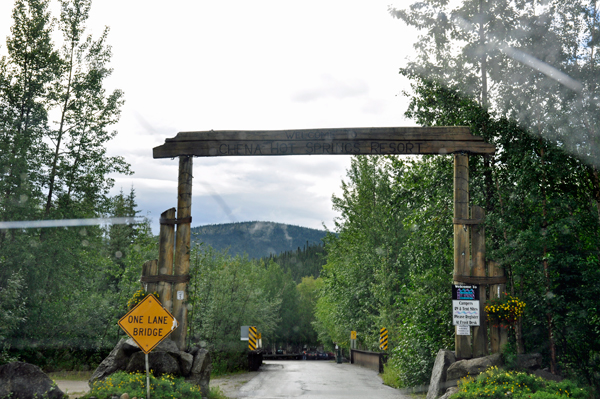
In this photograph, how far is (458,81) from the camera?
548 inches

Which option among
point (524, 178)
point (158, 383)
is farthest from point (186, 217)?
point (524, 178)

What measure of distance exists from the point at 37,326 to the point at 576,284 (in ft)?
58.6

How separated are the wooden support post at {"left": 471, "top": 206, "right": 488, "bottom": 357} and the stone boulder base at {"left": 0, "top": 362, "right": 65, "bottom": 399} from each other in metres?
9.05

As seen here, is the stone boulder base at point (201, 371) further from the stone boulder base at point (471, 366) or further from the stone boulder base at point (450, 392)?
the stone boulder base at point (471, 366)

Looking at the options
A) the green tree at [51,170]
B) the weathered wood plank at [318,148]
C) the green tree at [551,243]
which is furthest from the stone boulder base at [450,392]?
the green tree at [51,170]

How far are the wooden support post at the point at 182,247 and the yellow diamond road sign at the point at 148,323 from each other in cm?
178

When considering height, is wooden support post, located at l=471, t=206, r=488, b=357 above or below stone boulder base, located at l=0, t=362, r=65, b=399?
above

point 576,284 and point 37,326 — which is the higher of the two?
point 576,284

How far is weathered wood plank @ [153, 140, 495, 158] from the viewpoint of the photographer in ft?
40.4

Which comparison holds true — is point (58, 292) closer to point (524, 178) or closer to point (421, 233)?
point (421, 233)

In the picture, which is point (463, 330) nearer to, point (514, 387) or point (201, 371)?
point (514, 387)

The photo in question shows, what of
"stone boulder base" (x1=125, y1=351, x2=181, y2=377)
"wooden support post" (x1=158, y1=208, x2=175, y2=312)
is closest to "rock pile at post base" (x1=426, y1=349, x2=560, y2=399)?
"stone boulder base" (x1=125, y1=351, x2=181, y2=377)

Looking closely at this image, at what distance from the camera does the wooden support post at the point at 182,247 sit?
12227mm

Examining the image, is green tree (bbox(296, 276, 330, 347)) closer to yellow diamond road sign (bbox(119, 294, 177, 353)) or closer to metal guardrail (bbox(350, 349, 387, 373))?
metal guardrail (bbox(350, 349, 387, 373))
